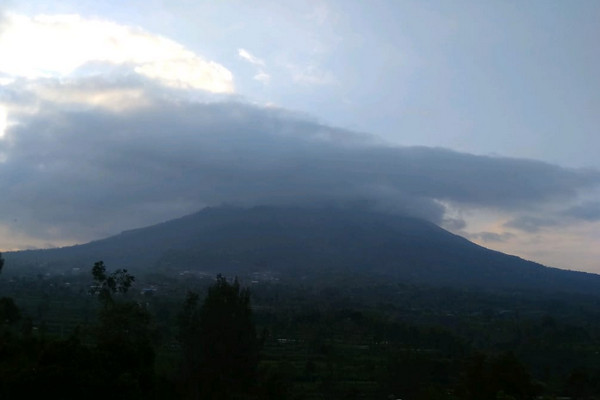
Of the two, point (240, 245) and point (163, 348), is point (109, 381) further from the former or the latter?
point (240, 245)

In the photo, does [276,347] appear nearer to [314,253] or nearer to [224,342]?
[224,342]

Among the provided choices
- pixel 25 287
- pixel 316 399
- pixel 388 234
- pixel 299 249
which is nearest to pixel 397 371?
pixel 316 399

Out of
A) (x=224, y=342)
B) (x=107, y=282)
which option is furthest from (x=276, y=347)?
(x=224, y=342)

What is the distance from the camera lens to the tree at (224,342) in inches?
1026

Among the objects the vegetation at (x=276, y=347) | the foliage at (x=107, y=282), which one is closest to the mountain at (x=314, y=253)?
the vegetation at (x=276, y=347)

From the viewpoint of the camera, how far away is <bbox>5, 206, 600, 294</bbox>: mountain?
149750 millimetres

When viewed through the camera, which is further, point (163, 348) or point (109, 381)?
point (163, 348)

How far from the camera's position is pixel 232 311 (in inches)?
1080

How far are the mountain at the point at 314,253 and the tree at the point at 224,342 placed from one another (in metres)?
110

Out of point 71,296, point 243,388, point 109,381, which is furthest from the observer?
point 71,296

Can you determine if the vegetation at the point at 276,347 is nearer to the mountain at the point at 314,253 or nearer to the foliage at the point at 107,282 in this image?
the foliage at the point at 107,282

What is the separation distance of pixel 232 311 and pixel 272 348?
83.0ft

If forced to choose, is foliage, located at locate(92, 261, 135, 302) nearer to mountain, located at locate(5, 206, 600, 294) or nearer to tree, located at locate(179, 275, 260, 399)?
tree, located at locate(179, 275, 260, 399)

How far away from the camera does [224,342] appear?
87.5 ft
